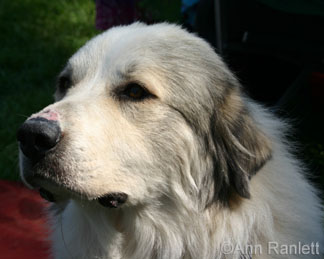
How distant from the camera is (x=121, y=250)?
262 centimetres

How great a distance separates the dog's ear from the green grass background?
2.62 metres

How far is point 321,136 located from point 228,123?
2.96 metres

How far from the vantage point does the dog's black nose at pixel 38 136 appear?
2.06m

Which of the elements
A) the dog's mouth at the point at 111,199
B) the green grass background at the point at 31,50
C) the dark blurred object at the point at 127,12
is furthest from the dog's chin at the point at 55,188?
the dark blurred object at the point at 127,12

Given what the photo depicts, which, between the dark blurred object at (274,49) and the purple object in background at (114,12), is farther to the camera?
the purple object in background at (114,12)

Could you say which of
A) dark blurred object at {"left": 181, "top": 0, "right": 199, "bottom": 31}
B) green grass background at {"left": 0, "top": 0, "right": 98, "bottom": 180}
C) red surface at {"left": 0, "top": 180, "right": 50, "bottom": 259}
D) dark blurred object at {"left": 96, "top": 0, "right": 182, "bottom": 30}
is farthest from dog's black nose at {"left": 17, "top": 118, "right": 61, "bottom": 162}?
dark blurred object at {"left": 181, "top": 0, "right": 199, "bottom": 31}

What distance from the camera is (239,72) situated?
4.88 m

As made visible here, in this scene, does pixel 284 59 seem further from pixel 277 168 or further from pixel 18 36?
pixel 18 36

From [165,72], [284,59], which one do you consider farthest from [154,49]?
[284,59]

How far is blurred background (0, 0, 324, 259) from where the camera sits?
4.09 meters

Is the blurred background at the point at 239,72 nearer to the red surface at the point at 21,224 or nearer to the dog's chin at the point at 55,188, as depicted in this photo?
the red surface at the point at 21,224

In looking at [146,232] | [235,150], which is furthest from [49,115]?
[235,150]

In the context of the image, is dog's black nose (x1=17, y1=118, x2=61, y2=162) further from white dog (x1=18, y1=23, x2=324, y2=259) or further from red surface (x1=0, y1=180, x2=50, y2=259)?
red surface (x1=0, y1=180, x2=50, y2=259)

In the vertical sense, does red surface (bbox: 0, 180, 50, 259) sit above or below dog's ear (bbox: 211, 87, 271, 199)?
below
